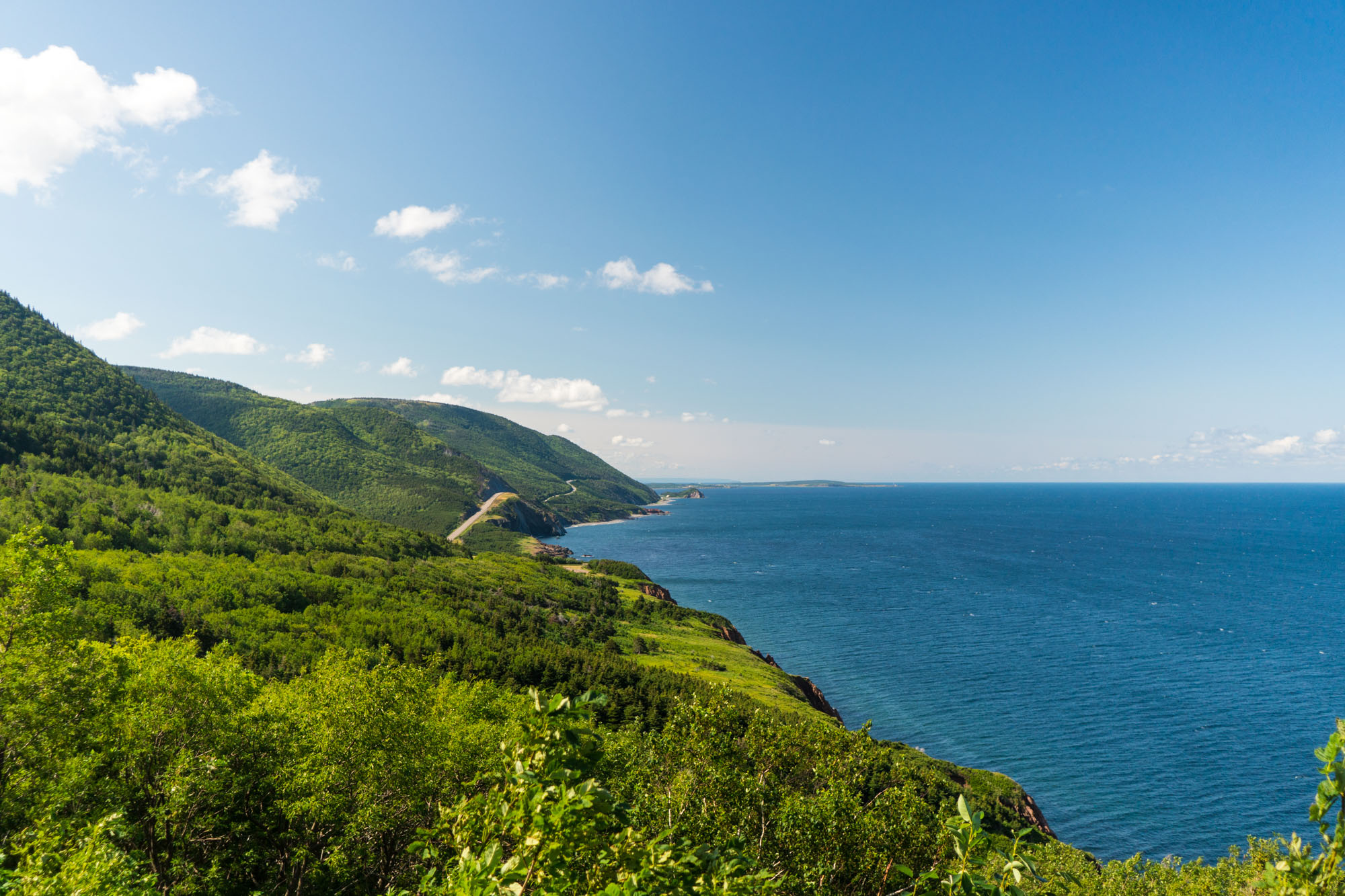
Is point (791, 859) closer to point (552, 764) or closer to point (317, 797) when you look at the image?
point (552, 764)

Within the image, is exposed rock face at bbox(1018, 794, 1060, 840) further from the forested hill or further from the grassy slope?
the forested hill

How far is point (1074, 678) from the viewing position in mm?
88688

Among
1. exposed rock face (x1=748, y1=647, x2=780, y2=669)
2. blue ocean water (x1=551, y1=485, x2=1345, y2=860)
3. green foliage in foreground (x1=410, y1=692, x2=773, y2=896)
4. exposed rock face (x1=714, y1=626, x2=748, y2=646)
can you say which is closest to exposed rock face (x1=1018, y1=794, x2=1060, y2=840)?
blue ocean water (x1=551, y1=485, x2=1345, y2=860)

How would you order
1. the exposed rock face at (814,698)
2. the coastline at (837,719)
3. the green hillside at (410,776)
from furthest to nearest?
the exposed rock face at (814,698) < the coastline at (837,719) < the green hillside at (410,776)

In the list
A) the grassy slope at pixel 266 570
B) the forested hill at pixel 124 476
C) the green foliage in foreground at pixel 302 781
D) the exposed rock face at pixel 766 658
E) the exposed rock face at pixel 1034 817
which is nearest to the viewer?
the green foliage in foreground at pixel 302 781

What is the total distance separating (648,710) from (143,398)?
18183 centimetres

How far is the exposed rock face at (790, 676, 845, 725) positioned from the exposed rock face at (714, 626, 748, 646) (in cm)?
2381

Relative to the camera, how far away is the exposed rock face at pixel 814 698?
76312 millimetres

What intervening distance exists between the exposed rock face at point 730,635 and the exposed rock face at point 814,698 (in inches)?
937

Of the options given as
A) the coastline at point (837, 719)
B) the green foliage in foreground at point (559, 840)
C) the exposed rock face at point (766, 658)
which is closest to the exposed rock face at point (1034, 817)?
the coastline at point (837, 719)

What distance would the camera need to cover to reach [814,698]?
79.9 metres

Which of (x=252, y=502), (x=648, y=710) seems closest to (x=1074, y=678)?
(x=648, y=710)

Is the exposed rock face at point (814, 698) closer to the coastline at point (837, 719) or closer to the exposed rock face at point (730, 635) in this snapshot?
the coastline at point (837, 719)

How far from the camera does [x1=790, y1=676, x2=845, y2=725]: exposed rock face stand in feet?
250
